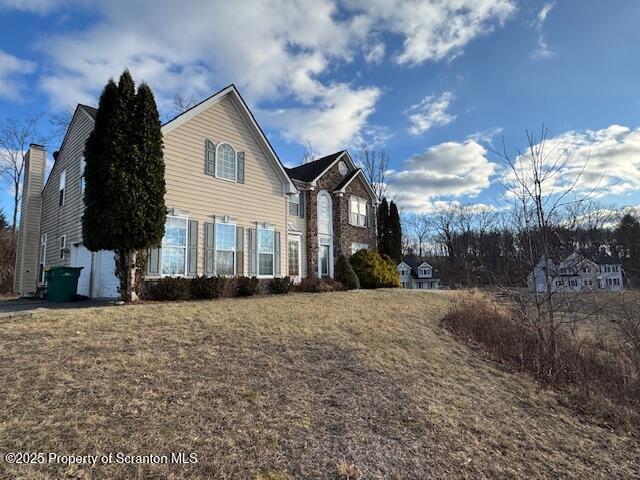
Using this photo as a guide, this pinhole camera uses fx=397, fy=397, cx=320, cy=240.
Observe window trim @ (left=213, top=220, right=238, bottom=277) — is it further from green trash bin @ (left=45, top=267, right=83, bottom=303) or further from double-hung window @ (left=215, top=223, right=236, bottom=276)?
green trash bin @ (left=45, top=267, right=83, bottom=303)

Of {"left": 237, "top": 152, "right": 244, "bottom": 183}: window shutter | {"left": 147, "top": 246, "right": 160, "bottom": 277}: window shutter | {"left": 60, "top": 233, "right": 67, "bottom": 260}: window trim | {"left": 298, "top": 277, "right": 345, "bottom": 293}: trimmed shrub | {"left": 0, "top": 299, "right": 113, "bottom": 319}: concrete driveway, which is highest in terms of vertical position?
{"left": 237, "top": 152, "right": 244, "bottom": 183}: window shutter

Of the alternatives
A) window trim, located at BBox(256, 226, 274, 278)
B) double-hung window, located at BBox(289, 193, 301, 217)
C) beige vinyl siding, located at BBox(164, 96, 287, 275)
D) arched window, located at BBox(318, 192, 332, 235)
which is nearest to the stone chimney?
beige vinyl siding, located at BBox(164, 96, 287, 275)

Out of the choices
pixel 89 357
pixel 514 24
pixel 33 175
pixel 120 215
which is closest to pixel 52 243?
pixel 33 175

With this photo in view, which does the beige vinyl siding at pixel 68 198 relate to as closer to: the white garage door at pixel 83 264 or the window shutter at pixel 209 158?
the white garage door at pixel 83 264

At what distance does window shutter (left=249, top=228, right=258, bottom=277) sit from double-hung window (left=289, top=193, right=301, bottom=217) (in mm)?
4467

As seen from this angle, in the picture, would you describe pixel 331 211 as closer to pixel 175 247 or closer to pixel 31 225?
pixel 175 247

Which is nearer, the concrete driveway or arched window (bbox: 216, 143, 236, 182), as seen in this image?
the concrete driveway

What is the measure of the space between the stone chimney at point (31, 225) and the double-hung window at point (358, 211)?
14.6 metres

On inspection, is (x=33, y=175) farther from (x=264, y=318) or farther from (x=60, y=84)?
(x=264, y=318)

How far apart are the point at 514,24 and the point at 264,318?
380 inches

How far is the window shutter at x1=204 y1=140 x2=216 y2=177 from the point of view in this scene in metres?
13.8

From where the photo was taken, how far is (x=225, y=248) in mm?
13992

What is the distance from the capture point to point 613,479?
4031 millimetres

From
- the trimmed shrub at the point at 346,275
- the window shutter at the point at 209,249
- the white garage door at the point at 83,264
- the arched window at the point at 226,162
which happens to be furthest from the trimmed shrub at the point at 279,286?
the white garage door at the point at 83,264
